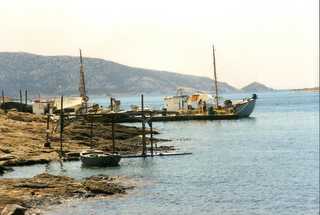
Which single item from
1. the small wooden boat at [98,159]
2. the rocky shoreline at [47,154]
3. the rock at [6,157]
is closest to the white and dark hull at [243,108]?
the rocky shoreline at [47,154]

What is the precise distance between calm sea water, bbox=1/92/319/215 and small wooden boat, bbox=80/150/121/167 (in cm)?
111

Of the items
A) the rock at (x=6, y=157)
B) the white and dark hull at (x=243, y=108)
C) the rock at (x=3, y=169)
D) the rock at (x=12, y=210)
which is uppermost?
the white and dark hull at (x=243, y=108)

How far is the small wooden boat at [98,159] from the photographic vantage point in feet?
196

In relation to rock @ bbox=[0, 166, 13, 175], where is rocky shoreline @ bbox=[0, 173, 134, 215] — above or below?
below

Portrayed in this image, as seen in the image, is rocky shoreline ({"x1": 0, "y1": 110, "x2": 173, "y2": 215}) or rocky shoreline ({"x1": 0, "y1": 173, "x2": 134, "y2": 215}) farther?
rocky shoreline ({"x1": 0, "y1": 110, "x2": 173, "y2": 215})

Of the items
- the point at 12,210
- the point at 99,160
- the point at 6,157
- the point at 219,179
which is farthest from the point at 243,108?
the point at 12,210

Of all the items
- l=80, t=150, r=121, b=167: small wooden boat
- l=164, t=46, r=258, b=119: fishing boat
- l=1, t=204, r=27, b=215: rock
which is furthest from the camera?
l=164, t=46, r=258, b=119: fishing boat

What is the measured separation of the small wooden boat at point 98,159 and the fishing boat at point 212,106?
82.2 m

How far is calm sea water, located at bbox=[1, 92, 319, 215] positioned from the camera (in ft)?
139

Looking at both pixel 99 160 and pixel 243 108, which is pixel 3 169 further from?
pixel 243 108

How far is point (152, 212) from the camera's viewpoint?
40.7m

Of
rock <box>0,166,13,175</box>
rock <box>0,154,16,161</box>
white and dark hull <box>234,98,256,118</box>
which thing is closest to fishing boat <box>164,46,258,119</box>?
white and dark hull <box>234,98,256,118</box>

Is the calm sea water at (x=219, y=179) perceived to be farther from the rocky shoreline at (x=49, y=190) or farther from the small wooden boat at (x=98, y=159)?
the rocky shoreline at (x=49, y=190)

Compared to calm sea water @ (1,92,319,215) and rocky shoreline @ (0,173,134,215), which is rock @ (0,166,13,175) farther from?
rocky shoreline @ (0,173,134,215)
